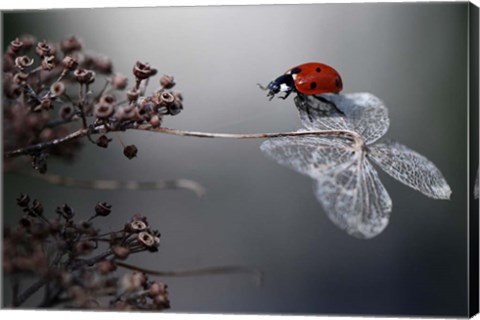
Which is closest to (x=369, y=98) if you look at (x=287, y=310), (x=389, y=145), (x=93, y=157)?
(x=389, y=145)

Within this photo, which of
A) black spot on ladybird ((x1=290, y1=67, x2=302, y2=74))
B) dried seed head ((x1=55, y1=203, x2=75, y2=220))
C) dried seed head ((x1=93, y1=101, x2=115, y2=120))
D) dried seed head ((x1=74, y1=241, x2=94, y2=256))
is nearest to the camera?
dried seed head ((x1=93, y1=101, x2=115, y2=120))

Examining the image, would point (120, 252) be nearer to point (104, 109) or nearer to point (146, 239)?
point (146, 239)

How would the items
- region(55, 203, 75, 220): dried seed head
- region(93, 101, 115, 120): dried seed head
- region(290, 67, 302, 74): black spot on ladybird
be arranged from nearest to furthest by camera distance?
region(93, 101, 115, 120): dried seed head, region(55, 203, 75, 220): dried seed head, region(290, 67, 302, 74): black spot on ladybird

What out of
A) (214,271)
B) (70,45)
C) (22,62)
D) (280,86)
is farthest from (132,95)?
(214,271)

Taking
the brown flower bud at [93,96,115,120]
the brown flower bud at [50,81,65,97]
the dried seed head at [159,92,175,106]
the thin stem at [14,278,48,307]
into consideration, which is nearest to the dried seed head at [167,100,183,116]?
the dried seed head at [159,92,175,106]

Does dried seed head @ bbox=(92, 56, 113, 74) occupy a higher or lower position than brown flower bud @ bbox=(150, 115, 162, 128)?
higher

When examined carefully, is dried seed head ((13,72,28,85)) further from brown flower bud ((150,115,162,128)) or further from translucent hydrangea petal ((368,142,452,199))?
translucent hydrangea petal ((368,142,452,199))
